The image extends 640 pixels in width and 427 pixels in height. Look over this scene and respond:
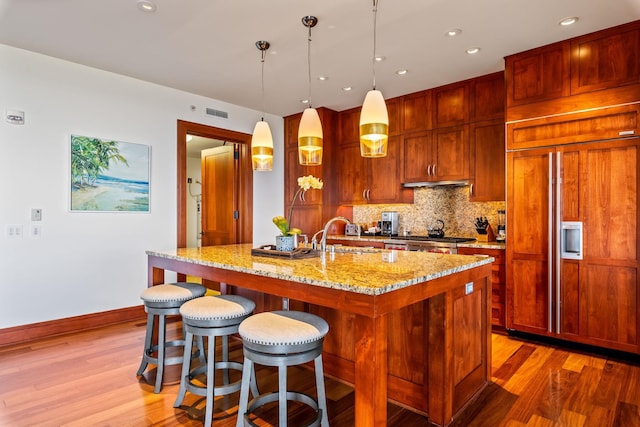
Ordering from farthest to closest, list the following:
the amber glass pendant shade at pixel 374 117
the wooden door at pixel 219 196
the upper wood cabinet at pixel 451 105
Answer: the wooden door at pixel 219 196 < the upper wood cabinet at pixel 451 105 < the amber glass pendant shade at pixel 374 117

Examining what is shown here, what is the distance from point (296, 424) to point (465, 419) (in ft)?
3.13

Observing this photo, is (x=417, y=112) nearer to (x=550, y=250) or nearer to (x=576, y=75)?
(x=576, y=75)

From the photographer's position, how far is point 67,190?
369 centimetres

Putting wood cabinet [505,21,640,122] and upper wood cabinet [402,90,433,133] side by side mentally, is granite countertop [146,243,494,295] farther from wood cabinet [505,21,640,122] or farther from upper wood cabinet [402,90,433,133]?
upper wood cabinet [402,90,433,133]

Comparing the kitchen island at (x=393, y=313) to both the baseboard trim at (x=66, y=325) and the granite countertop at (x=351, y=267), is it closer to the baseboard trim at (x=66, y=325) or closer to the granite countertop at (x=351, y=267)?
the granite countertop at (x=351, y=267)

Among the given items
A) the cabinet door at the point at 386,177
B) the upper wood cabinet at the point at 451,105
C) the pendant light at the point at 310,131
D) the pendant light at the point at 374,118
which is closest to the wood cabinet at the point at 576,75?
the upper wood cabinet at the point at 451,105

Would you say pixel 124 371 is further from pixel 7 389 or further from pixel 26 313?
pixel 26 313

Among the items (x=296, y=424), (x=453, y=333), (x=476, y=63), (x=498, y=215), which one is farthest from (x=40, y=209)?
(x=498, y=215)

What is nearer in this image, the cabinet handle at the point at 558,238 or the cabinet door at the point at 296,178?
the cabinet handle at the point at 558,238

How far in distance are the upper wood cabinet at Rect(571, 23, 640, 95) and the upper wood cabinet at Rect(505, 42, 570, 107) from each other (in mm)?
73

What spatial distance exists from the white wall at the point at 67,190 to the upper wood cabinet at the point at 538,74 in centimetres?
368

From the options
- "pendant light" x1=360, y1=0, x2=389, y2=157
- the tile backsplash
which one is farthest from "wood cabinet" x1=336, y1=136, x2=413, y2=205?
"pendant light" x1=360, y1=0, x2=389, y2=157

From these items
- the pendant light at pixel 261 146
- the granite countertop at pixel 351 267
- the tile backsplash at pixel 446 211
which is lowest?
the granite countertop at pixel 351 267

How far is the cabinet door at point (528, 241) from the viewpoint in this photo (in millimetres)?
3303
